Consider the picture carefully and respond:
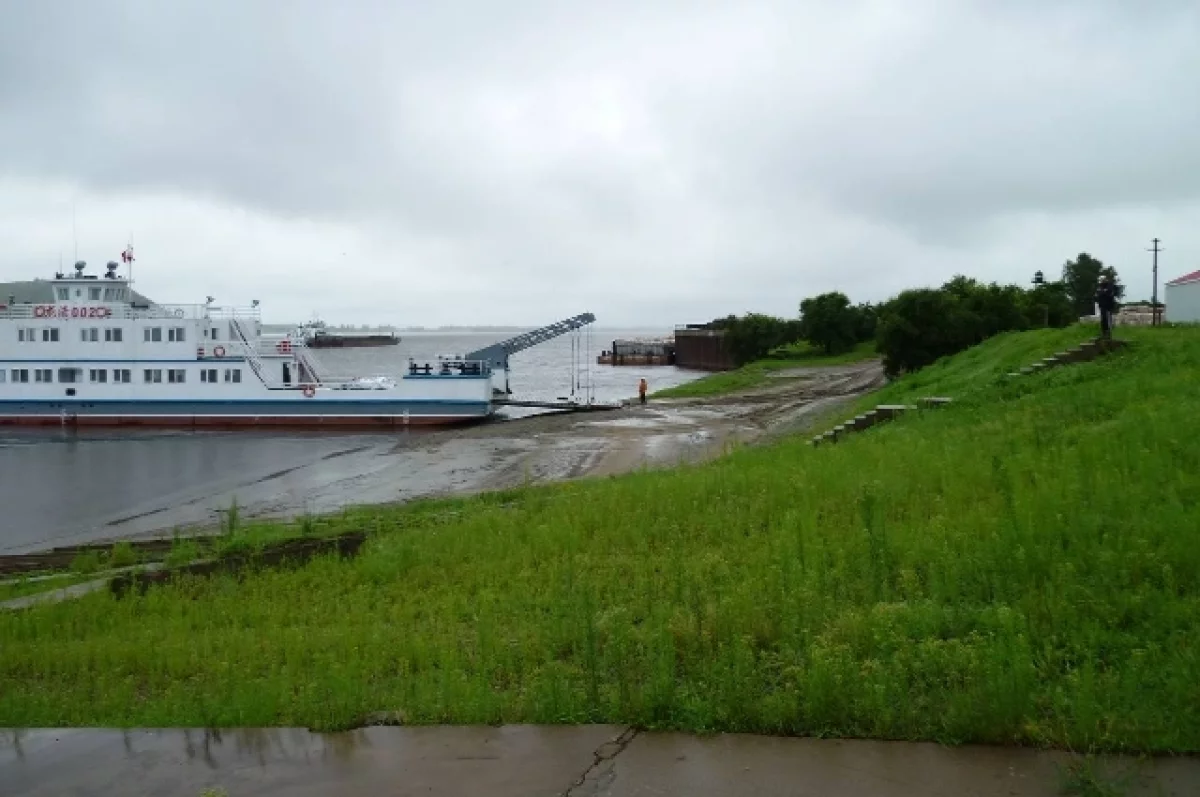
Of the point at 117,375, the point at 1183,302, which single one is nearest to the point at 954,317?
the point at 1183,302

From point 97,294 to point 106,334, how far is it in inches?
87.7

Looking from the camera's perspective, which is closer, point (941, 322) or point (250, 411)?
point (941, 322)

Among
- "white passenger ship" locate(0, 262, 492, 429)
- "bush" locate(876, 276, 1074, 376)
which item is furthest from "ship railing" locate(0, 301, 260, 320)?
"bush" locate(876, 276, 1074, 376)

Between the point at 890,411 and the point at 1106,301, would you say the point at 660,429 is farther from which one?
the point at 1106,301

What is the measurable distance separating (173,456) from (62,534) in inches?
610

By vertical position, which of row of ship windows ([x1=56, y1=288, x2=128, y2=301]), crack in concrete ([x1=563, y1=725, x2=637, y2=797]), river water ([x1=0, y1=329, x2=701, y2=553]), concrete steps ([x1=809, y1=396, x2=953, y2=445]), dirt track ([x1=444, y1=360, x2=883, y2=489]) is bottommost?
river water ([x1=0, y1=329, x2=701, y2=553])

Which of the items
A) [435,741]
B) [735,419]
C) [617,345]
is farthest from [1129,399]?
[617,345]

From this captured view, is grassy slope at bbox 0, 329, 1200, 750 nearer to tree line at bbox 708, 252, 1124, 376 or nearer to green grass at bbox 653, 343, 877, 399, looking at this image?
tree line at bbox 708, 252, 1124, 376

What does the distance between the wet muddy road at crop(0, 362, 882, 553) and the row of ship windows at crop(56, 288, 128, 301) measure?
23.3 feet

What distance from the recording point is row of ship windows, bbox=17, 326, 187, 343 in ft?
153

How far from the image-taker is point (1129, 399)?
13570mm

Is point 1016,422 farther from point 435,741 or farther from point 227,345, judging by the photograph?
point 227,345

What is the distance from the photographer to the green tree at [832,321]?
2618 inches

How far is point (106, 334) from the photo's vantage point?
46.9 m
